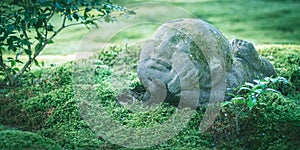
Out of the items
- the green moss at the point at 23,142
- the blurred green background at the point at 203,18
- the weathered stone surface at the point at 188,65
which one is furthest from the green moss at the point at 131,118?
the blurred green background at the point at 203,18

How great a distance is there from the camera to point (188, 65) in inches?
148

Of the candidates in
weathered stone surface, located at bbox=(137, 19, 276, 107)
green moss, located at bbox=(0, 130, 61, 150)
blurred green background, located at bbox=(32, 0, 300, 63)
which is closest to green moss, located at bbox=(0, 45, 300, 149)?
green moss, located at bbox=(0, 130, 61, 150)

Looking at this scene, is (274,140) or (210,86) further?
(210,86)

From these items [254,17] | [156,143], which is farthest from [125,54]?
[254,17]

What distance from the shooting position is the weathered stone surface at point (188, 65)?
3764mm

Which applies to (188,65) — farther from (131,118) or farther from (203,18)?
(203,18)

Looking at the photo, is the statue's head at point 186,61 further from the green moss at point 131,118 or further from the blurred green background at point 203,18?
the blurred green background at point 203,18

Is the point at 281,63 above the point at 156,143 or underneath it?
above

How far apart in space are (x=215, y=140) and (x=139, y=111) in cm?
80

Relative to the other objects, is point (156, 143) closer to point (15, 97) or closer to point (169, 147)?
point (169, 147)

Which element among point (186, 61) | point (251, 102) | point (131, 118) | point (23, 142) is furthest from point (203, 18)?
point (23, 142)

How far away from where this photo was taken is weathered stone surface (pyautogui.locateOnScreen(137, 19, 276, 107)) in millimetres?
3764

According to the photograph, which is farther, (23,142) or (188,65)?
(188,65)

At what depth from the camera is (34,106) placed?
399 cm
